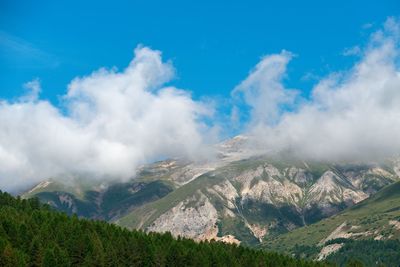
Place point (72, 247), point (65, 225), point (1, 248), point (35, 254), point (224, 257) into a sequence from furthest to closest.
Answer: point (224, 257) < point (65, 225) < point (72, 247) < point (35, 254) < point (1, 248)

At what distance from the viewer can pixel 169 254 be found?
182m

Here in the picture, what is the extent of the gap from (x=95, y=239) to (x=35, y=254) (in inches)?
989

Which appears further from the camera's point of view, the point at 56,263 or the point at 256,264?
the point at 256,264

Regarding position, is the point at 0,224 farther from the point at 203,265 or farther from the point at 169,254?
the point at 203,265

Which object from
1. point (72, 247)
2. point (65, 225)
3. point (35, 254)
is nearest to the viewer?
point (35, 254)

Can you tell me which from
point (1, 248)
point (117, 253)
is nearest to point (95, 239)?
point (117, 253)

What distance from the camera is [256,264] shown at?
200 meters

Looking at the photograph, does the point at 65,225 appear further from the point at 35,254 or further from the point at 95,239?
the point at 35,254

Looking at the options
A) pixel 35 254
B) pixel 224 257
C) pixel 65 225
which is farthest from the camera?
pixel 224 257

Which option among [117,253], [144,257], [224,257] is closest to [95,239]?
[117,253]

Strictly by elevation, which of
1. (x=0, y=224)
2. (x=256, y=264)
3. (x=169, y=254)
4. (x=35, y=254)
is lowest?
(x=256, y=264)

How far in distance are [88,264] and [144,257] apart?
98.5 feet

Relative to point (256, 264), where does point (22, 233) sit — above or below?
above

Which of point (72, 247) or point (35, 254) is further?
point (72, 247)
